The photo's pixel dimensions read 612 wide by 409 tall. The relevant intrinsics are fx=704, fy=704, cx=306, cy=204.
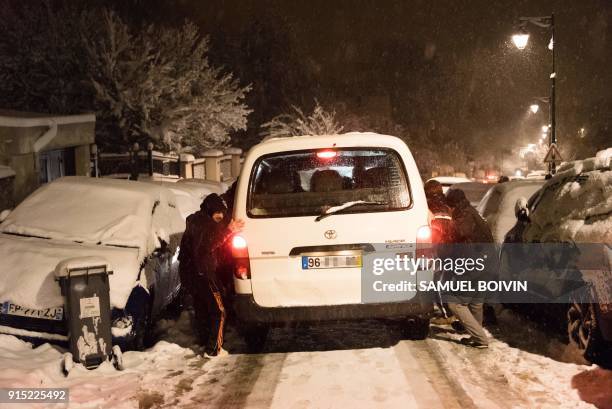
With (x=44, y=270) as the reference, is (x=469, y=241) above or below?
above

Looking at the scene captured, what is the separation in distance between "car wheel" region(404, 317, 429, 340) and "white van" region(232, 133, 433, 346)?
2.41 feet

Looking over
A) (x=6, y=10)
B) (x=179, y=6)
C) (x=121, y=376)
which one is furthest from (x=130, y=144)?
(x=121, y=376)

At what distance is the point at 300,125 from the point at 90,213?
45977mm

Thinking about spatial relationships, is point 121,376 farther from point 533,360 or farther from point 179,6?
point 179,6

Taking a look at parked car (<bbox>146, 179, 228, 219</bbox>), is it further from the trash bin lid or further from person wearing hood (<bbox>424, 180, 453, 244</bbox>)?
person wearing hood (<bbox>424, 180, 453, 244</bbox>)

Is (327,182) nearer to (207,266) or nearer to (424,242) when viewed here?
(424,242)

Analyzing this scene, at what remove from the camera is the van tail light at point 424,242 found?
6067 millimetres

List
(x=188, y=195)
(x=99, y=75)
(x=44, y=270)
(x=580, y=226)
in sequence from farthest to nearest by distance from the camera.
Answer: (x=99, y=75)
(x=188, y=195)
(x=44, y=270)
(x=580, y=226)

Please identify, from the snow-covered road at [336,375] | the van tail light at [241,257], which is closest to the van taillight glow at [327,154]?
the van tail light at [241,257]

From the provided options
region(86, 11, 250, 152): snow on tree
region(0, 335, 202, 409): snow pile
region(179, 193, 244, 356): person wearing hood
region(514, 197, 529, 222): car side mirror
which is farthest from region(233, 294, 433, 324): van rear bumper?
region(86, 11, 250, 152): snow on tree

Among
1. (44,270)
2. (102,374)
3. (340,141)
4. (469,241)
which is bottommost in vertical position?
(102,374)

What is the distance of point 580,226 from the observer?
6.44m

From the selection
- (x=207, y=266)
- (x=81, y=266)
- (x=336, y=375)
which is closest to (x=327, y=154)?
(x=207, y=266)

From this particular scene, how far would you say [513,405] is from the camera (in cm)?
515
